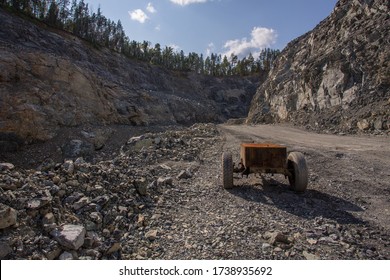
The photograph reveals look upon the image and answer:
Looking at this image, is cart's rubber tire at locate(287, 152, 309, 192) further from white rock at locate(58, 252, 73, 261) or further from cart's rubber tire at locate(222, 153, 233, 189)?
white rock at locate(58, 252, 73, 261)

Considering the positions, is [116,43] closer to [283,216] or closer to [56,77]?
[56,77]

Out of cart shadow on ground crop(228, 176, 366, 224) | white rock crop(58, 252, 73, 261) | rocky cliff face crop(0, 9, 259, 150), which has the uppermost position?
rocky cliff face crop(0, 9, 259, 150)

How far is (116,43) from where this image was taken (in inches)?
2992

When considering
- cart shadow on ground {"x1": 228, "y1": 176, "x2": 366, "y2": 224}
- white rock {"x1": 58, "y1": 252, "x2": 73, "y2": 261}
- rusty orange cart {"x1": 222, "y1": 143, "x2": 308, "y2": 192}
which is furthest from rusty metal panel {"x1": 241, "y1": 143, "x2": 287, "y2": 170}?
white rock {"x1": 58, "y1": 252, "x2": 73, "y2": 261}

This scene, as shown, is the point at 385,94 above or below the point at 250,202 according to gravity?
above

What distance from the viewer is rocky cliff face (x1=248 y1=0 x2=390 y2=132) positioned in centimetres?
2330

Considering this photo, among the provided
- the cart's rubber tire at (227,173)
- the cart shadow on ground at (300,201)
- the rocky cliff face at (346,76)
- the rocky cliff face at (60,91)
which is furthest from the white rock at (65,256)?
the rocky cliff face at (346,76)

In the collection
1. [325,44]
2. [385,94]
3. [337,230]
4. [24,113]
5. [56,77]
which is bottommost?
[337,230]

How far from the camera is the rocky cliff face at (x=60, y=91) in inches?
681

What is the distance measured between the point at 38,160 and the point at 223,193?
1182 cm

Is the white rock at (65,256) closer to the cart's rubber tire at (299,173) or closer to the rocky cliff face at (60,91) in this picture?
the cart's rubber tire at (299,173)

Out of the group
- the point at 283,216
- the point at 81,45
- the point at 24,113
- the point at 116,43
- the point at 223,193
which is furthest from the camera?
the point at 116,43

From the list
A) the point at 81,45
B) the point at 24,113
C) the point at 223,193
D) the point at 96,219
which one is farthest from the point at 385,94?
the point at 81,45

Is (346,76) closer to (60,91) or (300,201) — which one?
(300,201)
